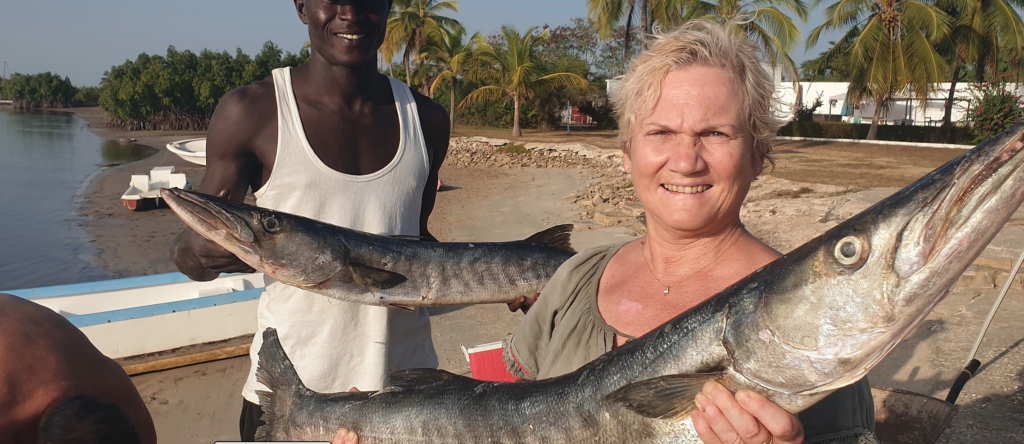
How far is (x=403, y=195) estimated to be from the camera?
9.55 ft

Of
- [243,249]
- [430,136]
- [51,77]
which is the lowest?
[243,249]

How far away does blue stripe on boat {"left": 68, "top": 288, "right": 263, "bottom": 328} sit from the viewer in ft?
22.5

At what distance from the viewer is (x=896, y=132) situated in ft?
106

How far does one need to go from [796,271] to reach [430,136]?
6.47 feet

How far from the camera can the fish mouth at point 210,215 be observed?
280cm

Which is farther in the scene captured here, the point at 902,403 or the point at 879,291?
the point at 902,403

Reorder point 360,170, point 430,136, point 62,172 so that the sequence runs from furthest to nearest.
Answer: point 62,172
point 430,136
point 360,170

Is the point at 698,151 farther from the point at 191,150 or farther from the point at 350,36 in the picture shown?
the point at 191,150

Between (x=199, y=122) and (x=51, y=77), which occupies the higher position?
(x=51, y=77)

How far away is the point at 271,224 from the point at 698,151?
192 cm

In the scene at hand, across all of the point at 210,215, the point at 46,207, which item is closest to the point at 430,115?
the point at 210,215

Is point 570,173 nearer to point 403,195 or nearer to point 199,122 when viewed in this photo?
point 403,195

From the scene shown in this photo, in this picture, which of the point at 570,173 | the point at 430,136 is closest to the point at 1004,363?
the point at 430,136

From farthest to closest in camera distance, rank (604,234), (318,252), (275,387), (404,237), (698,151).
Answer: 1. (604,234)
2. (404,237)
3. (318,252)
4. (275,387)
5. (698,151)
